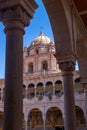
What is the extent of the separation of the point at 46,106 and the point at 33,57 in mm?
10816

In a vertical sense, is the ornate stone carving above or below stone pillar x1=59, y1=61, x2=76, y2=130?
above

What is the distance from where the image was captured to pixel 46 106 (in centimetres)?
2778

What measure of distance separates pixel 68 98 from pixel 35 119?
25.2m

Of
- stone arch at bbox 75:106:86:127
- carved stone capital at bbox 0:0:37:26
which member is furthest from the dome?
carved stone capital at bbox 0:0:37:26

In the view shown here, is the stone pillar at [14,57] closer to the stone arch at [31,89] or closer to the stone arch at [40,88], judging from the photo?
the stone arch at [40,88]

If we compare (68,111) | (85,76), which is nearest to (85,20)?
(85,76)

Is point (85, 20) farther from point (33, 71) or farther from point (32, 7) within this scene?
point (33, 71)

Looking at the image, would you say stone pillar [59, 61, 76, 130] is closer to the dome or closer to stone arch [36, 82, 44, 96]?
stone arch [36, 82, 44, 96]

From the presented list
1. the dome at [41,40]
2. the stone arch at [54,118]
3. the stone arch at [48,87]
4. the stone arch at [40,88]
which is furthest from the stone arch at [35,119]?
the dome at [41,40]

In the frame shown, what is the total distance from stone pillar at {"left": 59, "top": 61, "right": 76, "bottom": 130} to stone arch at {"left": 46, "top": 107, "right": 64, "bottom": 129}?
2267cm

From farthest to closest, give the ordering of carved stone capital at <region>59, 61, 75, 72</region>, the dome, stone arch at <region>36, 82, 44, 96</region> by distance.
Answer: the dome
stone arch at <region>36, 82, 44, 96</region>
carved stone capital at <region>59, 61, 75, 72</region>

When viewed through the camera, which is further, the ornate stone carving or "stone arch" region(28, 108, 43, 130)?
"stone arch" region(28, 108, 43, 130)

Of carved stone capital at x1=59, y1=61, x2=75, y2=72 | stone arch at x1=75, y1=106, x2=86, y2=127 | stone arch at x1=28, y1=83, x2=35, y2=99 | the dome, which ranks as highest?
the dome

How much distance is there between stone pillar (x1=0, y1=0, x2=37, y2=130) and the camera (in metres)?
3.72
